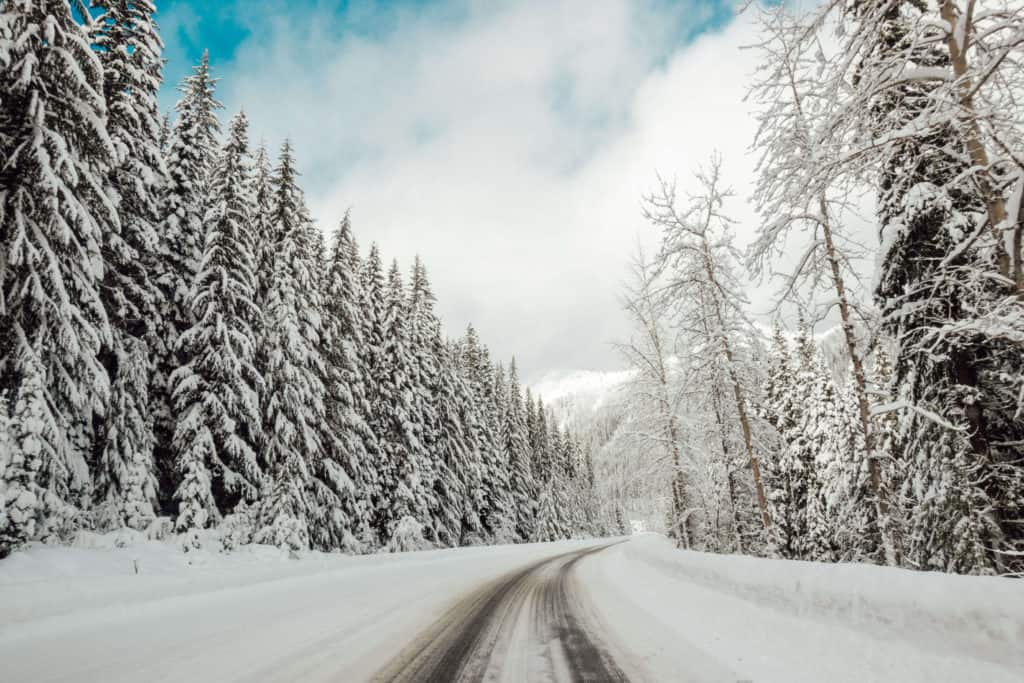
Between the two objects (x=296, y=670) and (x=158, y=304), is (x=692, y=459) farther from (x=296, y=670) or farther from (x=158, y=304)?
(x=158, y=304)

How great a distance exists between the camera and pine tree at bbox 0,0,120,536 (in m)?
11.1

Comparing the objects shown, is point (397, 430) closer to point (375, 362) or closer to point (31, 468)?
point (375, 362)

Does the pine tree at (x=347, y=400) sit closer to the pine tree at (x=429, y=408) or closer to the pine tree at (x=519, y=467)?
the pine tree at (x=429, y=408)

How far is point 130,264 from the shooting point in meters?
15.9

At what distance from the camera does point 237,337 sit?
17.8 m

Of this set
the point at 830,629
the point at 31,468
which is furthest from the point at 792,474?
the point at 31,468

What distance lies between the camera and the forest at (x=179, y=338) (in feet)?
37.7

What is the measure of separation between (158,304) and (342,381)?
8.00m

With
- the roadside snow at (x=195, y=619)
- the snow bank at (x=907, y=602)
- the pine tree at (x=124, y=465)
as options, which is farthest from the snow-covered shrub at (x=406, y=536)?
Answer: the snow bank at (x=907, y=602)

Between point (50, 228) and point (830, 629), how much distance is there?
1630 centimetres

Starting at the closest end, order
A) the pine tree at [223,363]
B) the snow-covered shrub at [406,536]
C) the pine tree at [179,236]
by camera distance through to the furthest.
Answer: the pine tree at [223,363], the pine tree at [179,236], the snow-covered shrub at [406,536]

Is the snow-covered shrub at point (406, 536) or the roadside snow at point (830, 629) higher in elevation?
the roadside snow at point (830, 629)

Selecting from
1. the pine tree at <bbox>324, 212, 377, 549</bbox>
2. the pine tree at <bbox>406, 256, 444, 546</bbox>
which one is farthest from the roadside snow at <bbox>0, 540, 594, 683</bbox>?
the pine tree at <bbox>406, 256, 444, 546</bbox>

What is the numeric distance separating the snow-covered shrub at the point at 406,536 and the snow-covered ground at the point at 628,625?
1466cm
